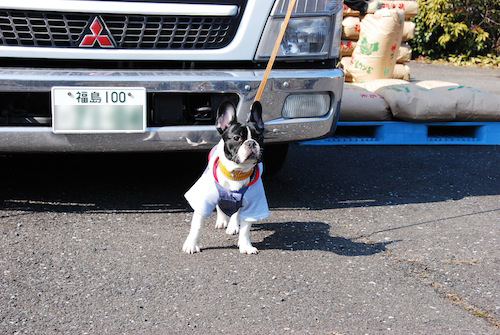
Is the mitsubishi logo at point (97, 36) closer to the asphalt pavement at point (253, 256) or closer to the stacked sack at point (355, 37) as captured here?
the asphalt pavement at point (253, 256)

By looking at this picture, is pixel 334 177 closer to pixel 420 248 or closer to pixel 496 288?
pixel 420 248

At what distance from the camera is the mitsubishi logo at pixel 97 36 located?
11.9 feet

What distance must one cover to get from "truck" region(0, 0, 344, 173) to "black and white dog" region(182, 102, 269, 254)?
0.42m

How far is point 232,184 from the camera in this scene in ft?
11.2

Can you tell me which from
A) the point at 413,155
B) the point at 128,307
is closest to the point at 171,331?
the point at 128,307

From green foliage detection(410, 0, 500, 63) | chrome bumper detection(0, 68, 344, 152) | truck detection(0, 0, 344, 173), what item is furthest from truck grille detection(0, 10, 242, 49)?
green foliage detection(410, 0, 500, 63)

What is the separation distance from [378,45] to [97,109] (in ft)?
16.3

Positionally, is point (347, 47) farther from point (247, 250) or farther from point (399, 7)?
point (247, 250)

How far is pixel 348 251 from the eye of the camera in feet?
11.6

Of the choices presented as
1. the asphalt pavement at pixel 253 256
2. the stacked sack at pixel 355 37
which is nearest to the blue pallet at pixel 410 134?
the asphalt pavement at pixel 253 256

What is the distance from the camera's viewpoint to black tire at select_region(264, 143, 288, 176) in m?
4.71

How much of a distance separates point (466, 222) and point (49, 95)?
90.8 inches

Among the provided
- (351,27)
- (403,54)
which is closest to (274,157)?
(351,27)

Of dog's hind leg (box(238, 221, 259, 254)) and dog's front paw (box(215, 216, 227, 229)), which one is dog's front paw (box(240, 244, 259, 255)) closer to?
dog's hind leg (box(238, 221, 259, 254))
